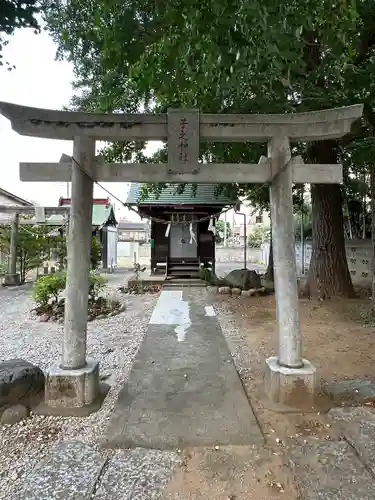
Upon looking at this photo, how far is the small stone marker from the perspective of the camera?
3.40m

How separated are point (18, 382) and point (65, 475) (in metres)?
1.26

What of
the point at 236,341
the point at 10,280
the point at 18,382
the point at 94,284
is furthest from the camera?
the point at 10,280

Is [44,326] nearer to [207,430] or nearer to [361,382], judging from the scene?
[207,430]

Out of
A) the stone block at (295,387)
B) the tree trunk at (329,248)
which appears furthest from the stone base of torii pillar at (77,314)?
the tree trunk at (329,248)

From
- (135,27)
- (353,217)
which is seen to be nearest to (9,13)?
(135,27)

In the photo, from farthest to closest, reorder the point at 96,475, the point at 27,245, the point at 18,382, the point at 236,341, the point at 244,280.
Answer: the point at 27,245 → the point at 244,280 → the point at 236,341 → the point at 18,382 → the point at 96,475

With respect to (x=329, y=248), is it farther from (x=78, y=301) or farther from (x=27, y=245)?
(x=27, y=245)

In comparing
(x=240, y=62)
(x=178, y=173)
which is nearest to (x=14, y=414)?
(x=178, y=173)

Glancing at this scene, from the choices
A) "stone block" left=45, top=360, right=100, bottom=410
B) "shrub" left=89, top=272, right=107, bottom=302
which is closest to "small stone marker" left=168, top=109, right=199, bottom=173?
"stone block" left=45, top=360, right=100, bottom=410

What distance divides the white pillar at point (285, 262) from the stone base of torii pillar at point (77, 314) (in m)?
1.85

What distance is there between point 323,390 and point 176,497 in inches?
82.4

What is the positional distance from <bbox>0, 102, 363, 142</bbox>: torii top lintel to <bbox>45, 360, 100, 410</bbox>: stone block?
7.47ft

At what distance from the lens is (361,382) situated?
3701 millimetres

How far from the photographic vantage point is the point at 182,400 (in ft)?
11.1
